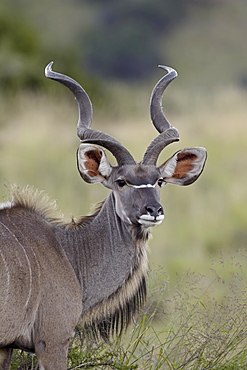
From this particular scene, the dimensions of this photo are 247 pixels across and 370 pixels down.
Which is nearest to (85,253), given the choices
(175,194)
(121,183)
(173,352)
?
(121,183)

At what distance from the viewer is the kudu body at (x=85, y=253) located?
399 cm

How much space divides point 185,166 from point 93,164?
20.4 inches

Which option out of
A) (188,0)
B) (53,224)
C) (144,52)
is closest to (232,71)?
(144,52)

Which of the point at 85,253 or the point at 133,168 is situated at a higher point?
the point at 133,168

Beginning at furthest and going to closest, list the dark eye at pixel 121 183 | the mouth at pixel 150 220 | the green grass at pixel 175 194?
the green grass at pixel 175 194 < the dark eye at pixel 121 183 < the mouth at pixel 150 220

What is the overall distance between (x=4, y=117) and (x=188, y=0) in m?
35.5

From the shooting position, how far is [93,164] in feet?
14.9

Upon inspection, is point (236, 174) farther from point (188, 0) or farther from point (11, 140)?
point (188, 0)

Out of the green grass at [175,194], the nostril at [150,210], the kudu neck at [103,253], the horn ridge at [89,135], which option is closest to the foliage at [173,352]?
the green grass at [175,194]

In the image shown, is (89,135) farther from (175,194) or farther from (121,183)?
(175,194)

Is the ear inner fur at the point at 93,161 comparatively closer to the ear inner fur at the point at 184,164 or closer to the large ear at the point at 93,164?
the large ear at the point at 93,164

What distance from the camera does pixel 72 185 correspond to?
10031 millimetres

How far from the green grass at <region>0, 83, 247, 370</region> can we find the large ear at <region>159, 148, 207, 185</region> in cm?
57

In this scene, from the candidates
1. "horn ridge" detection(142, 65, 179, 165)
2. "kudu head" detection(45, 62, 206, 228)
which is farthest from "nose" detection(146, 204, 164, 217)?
"horn ridge" detection(142, 65, 179, 165)
